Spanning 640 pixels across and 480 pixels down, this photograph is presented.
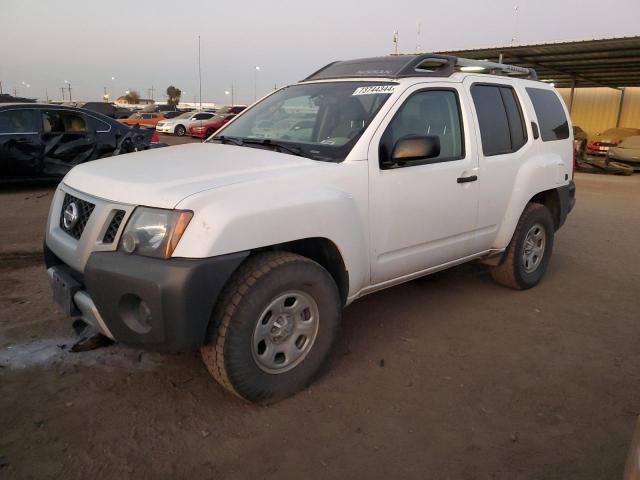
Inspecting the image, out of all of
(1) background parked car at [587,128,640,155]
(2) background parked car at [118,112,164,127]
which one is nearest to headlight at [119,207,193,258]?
(1) background parked car at [587,128,640,155]

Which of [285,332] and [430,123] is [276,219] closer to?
[285,332]

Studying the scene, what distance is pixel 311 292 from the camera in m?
2.90

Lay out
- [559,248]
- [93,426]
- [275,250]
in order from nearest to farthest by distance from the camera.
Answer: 1. [93,426]
2. [275,250]
3. [559,248]

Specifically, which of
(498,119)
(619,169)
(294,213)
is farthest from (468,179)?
(619,169)

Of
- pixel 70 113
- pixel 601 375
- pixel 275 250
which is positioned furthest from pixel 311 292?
pixel 70 113

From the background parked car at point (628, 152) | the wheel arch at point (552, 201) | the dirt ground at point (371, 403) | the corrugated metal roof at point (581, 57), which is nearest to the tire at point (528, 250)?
the wheel arch at point (552, 201)

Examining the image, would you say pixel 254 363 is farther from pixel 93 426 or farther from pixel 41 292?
pixel 41 292

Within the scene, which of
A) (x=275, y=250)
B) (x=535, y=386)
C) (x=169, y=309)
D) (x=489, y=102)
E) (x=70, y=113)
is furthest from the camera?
(x=70, y=113)

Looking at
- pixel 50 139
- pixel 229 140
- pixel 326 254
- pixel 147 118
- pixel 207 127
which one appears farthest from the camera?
pixel 147 118

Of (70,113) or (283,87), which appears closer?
(283,87)

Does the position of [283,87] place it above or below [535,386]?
above

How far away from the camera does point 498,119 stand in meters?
4.23

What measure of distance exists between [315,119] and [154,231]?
158cm

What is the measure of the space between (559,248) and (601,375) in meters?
3.49
